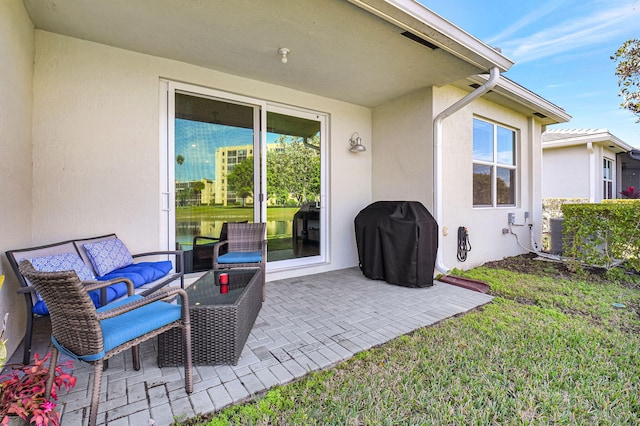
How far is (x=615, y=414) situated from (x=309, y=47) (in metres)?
3.77

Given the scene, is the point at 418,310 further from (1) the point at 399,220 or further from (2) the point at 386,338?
(1) the point at 399,220

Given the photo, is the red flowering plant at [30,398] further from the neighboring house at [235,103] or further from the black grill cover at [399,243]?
the black grill cover at [399,243]

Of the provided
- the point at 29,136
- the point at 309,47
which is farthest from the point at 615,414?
the point at 29,136

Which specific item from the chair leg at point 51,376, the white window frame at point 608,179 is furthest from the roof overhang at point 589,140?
the chair leg at point 51,376

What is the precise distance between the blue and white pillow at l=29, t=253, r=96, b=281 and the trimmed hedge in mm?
6572

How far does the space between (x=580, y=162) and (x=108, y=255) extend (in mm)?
11978

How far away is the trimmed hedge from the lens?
13.7 feet

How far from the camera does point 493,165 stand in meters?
5.49

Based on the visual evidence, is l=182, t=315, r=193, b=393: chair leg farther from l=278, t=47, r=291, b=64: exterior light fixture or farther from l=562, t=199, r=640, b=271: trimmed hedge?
l=562, t=199, r=640, b=271: trimmed hedge

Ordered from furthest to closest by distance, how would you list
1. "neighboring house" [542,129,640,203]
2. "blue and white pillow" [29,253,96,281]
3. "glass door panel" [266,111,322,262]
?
"neighboring house" [542,129,640,203], "glass door panel" [266,111,322,262], "blue and white pillow" [29,253,96,281]

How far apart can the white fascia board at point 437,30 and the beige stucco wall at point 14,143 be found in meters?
2.66

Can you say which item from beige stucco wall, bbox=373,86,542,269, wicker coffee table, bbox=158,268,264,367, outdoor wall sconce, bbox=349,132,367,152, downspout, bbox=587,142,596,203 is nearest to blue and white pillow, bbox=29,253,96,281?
wicker coffee table, bbox=158,268,264,367

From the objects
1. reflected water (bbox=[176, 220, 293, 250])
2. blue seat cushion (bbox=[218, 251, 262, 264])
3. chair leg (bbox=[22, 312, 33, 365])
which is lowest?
chair leg (bbox=[22, 312, 33, 365])

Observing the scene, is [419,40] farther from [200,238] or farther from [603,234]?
[603,234]
